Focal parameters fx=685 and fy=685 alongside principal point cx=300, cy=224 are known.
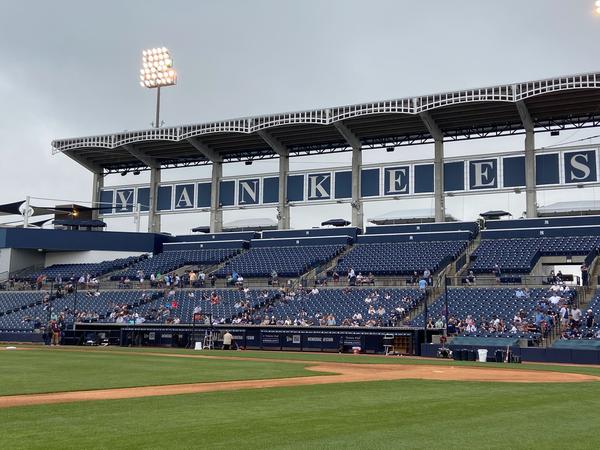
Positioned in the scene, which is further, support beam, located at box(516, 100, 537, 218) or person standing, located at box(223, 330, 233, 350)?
support beam, located at box(516, 100, 537, 218)

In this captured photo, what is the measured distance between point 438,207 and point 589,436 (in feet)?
139

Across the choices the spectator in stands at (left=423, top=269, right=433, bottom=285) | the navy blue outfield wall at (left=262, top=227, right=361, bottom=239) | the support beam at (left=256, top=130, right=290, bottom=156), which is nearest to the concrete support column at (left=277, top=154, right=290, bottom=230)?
the support beam at (left=256, top=130, right=290, bottom=156)

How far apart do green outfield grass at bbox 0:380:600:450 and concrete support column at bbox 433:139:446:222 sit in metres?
35.8

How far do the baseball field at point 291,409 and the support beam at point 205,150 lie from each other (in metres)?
35.3

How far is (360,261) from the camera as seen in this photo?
48938 mm

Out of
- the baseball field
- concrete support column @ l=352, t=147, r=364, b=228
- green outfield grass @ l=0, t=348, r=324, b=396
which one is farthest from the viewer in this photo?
concrete support column @ l=352, t=147, r=364, b=228

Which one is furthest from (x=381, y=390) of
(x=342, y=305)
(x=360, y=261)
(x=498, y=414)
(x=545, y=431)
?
(x=360, y=261)

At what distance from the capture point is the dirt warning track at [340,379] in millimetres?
14570

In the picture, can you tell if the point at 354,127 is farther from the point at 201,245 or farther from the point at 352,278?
the point at 201,245

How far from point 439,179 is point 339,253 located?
933cm

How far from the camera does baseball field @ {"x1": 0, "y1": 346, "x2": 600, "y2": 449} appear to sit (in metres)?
9.16

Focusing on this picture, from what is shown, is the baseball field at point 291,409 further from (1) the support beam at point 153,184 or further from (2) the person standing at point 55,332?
(1) the support beam at point 153,184

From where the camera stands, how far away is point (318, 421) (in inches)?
428

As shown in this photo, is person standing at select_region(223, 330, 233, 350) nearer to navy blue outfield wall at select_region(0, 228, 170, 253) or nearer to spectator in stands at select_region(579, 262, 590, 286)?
spectator in stands at select_region(579, 262, 590, 286)
